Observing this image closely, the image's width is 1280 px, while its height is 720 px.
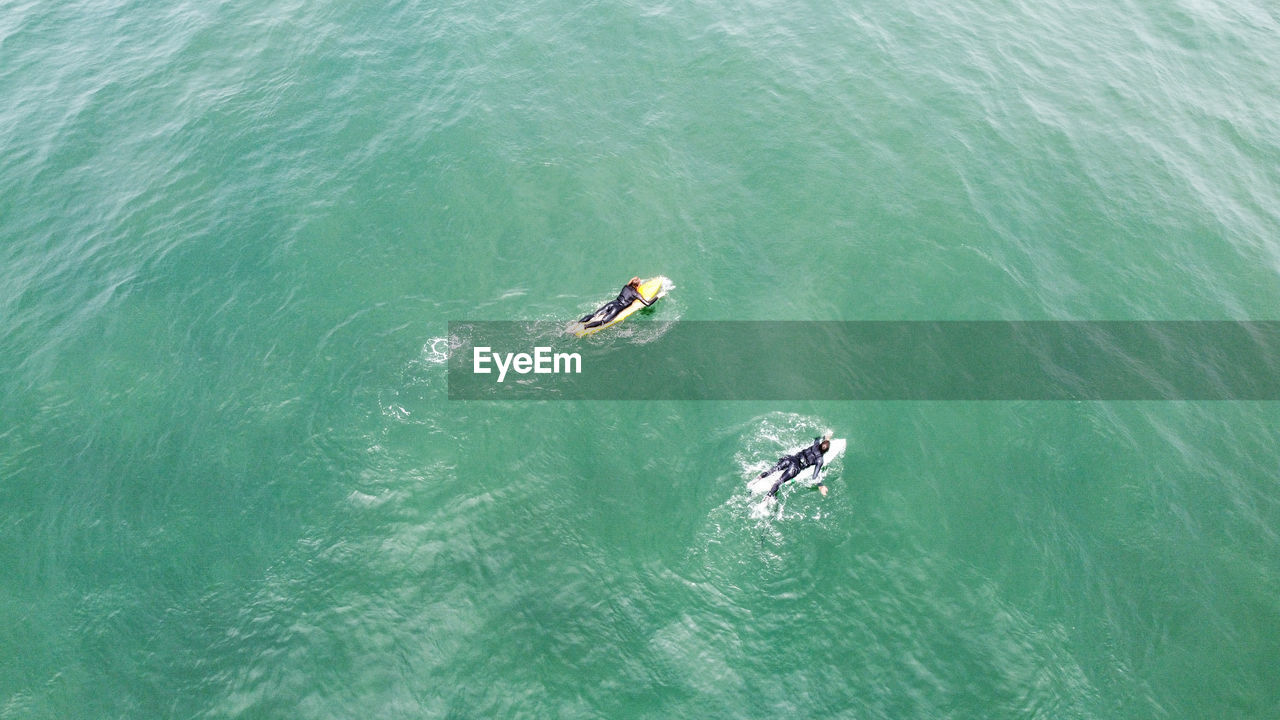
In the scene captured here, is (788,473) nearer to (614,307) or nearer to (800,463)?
(800,463)


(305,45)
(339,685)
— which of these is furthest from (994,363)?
(305,45)

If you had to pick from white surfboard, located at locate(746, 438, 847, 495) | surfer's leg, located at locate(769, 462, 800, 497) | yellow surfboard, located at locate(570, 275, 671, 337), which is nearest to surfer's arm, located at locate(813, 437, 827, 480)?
white surfboard, located at locate(746, 438, 847, 495)

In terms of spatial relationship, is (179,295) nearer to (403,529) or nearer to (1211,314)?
(403,529)

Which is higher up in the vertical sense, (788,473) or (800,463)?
(800,463)

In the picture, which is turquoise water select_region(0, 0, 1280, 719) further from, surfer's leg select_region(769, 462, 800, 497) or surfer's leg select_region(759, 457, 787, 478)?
surfer's leg select_region(759, 457, 787, 478)

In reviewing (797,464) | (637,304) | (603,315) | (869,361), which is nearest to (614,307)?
(603,315)

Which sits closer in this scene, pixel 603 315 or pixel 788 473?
pixel 788 473

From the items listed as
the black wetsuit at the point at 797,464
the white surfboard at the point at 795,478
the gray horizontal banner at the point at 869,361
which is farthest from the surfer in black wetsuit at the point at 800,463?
the gray horizontal banner at the point at 869,361
